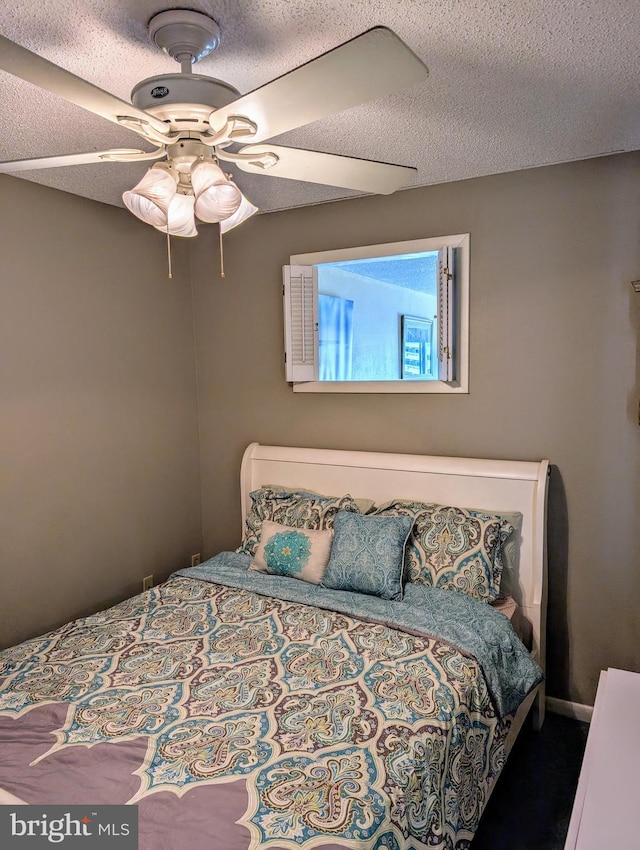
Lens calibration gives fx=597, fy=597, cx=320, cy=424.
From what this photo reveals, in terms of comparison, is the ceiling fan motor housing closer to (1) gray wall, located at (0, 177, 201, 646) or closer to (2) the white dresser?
(1) gray wall, located at (0, 177, 201, 646)

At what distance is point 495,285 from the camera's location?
9.30 ft

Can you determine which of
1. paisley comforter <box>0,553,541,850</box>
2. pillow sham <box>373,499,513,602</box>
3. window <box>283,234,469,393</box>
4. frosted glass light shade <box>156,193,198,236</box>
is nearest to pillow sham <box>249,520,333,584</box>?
A: paisley comforter <box>0,553,541,850</box>

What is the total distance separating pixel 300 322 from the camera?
3268 mm

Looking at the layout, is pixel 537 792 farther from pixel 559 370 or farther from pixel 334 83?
→ pixel 334 83

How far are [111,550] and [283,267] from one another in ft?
5.84

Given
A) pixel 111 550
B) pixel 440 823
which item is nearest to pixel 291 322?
pixel 111 550

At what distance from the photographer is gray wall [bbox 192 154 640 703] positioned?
8.55 ft

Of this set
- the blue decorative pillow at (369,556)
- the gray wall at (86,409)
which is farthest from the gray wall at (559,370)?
the gray wall at (86,409)

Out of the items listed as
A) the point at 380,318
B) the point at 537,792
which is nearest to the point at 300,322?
the point at 380,318

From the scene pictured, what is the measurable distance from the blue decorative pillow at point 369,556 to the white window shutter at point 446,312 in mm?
758

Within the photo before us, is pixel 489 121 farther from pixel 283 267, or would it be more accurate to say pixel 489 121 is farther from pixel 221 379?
pixel 221 379

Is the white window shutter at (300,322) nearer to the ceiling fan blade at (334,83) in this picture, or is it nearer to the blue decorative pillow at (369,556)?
the blue decorative pillow at (369,556)

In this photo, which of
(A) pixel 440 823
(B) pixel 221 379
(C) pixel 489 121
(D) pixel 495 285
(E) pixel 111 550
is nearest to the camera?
→ (A) pixel 440 823

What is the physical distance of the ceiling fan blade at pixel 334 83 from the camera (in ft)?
3.63
